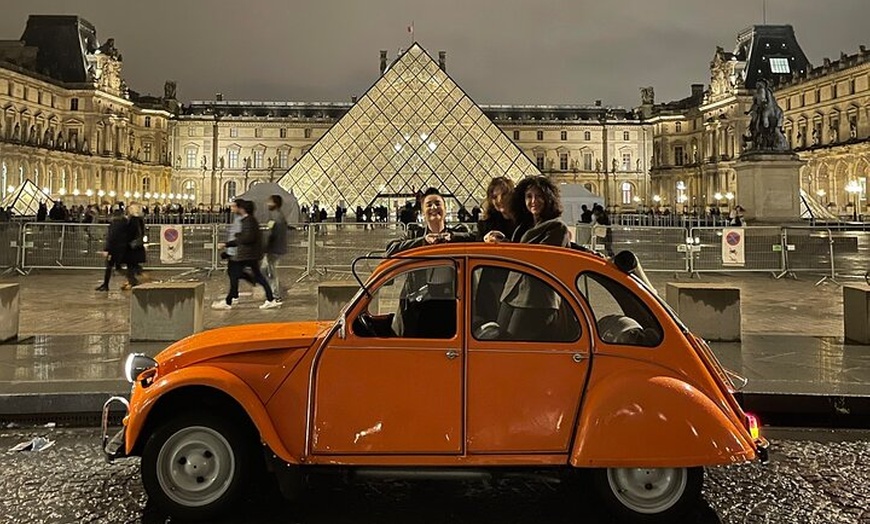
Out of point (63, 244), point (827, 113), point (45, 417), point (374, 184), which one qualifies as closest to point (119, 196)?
A: point (374, 184)

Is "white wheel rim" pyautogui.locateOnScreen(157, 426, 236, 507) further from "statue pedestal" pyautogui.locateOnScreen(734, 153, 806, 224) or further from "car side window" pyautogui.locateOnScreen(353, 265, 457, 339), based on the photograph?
"statue pedestal" pyautogui.locateOnScreen(734, 153, 806, 224)

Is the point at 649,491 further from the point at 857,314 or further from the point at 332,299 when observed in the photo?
the point at 857,314

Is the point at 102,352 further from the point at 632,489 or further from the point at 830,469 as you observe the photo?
the point at 830,469

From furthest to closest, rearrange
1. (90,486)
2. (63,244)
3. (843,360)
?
(63,244)
(843,360)
(90,486)

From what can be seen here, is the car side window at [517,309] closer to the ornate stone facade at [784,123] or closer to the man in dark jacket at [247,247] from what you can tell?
the man in dark jacket at [247,247]

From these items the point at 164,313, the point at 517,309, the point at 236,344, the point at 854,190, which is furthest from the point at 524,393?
the point at 854,190

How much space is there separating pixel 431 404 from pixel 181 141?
78484mm

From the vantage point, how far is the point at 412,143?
35.9 metres

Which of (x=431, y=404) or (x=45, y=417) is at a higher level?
(x=431, y=404)

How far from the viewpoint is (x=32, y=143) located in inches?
2036

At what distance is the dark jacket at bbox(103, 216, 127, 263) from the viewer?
9070mm

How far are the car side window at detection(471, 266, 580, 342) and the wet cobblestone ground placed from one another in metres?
0.75

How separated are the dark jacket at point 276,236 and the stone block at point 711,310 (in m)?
4.55

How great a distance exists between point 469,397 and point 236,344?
3.15ft
